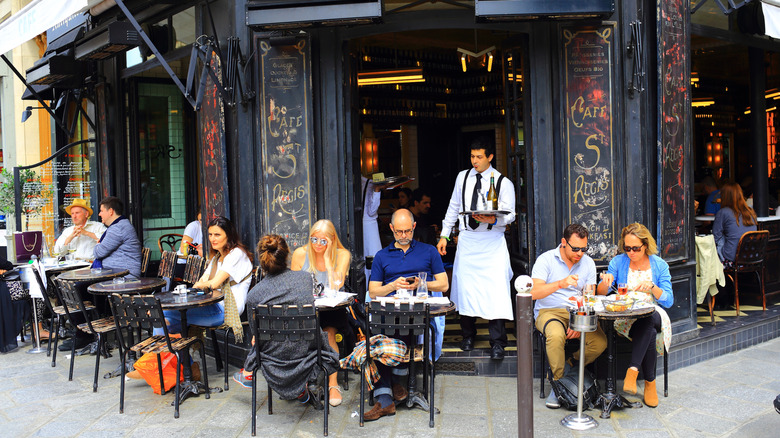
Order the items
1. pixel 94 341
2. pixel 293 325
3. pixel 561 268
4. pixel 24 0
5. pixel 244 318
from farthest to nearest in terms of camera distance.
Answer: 1. pixel 24 0
2. pixel 94 341
3. pixel 244 318
4. pixel 561 268
5. pixel 293 325

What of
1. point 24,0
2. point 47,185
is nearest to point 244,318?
point 47,185

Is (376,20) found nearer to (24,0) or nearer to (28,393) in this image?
(28,393)

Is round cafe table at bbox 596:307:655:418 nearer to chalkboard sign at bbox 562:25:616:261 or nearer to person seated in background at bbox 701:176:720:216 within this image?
chalkboard sign at bbox 562:25:616:261

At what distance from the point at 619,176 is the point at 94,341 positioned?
18.8 feet

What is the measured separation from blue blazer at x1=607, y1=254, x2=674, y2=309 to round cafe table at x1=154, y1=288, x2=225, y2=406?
10.8ft

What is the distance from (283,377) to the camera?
479 cm

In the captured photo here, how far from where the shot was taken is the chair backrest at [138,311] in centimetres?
523

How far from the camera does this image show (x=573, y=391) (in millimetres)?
5082

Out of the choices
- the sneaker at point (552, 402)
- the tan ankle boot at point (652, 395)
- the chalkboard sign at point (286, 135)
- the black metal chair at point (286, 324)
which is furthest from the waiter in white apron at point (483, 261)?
the black metal chair at point (286, 324)

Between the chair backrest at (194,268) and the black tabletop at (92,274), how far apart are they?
30.4 inches

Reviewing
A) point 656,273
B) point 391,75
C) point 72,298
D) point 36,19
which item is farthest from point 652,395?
point 36,19

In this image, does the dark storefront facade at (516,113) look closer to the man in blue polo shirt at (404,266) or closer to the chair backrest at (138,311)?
the man in blue polo shirt at (404,266)

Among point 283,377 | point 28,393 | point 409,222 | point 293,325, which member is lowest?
point 28,393

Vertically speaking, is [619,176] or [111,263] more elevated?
[619,176]
